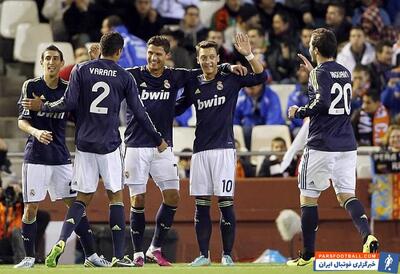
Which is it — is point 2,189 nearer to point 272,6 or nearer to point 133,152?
point 133,152

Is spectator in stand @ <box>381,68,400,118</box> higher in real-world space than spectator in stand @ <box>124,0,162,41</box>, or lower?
lower

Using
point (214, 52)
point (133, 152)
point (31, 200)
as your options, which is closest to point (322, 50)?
point (214, 52)

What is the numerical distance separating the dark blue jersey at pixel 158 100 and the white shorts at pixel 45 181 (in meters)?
0.81

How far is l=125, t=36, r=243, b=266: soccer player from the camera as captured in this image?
1744cm

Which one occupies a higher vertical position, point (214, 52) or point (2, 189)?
point (214, 52)

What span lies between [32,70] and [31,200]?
7412 mm

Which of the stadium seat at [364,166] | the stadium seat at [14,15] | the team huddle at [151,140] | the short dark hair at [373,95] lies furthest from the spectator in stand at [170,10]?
the team huddle at [151,140]

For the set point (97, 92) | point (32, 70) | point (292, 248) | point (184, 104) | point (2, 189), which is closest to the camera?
point (97, 92)

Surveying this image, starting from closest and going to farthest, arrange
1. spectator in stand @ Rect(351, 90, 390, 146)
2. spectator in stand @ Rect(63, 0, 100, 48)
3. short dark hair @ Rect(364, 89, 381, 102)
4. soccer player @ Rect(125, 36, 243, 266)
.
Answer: soccer player @ Rect(125, 36, 243, 266) < spectator in stand @ Rect(351, 90, 390, 146) < short dark hair @ Rect(364, 89, 381, 102) < spectator in stand @ Rect(63, 0, 100, 48)

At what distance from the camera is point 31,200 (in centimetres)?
1714

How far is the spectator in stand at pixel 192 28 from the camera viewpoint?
2472 cm

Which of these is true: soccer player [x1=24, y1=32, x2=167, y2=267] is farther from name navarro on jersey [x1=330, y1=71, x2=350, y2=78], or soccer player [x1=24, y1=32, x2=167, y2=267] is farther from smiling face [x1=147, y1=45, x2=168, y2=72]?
name navarro on jersey [x1=330, y1=71, x2=350, y2=78]

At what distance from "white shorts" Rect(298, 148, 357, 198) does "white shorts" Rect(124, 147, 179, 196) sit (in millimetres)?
1576

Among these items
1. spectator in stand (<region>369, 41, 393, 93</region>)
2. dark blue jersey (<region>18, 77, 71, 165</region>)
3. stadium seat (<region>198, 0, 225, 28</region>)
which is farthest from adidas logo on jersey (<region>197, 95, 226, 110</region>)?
stadium seat (<region>198, 0, 225, 28</region>)
